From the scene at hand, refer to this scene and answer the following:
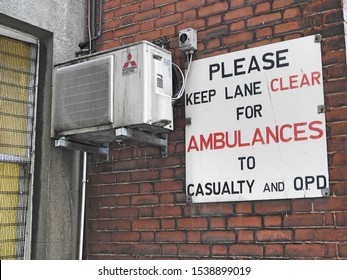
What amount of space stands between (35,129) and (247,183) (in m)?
1.82

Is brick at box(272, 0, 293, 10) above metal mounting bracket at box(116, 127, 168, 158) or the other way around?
above

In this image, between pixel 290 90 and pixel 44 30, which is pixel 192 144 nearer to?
pixel 290 90

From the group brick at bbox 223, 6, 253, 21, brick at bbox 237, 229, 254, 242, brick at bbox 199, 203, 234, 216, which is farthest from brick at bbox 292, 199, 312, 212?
brick at bbox 223, 6, 253, 21

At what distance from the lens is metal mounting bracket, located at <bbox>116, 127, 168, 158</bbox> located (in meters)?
3.55

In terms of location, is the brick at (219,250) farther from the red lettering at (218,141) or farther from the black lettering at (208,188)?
the red lettering at (218,141)

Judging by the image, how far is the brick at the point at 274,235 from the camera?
10.8 ft

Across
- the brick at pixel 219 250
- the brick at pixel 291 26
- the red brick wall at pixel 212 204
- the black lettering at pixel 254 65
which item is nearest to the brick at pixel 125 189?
the red brick wall at pixel 212 204

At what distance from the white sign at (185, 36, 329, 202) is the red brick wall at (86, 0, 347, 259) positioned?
72mm

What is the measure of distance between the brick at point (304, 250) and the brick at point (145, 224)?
103 cm

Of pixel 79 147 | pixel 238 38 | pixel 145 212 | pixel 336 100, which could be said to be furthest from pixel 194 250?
pixel 238 38

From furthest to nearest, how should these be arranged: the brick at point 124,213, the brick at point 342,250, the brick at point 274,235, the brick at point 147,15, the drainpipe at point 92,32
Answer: the drainpipe at point 92,32
the brick at point 147,15
the brick at point 124,213
the brick at point 274,235
the brick at point 342,250

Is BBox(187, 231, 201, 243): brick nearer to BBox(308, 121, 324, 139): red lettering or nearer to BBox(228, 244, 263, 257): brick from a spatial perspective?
BBox(228, 244, 263, 257): brick

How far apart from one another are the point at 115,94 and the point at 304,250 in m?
1.67
